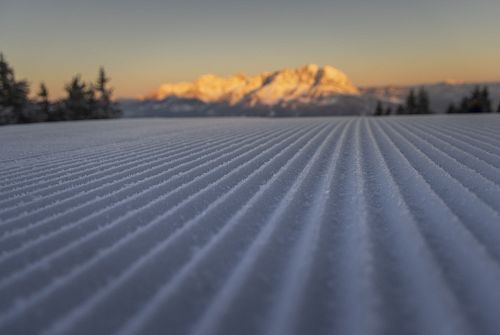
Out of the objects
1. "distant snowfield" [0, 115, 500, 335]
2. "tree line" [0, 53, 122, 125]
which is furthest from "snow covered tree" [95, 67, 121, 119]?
"distant snowfield" [0, 115, 500, 335]

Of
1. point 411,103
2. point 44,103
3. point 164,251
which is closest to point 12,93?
point 44,103

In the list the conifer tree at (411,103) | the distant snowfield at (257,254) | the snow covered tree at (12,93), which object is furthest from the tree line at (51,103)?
the conifer tree at (411,103)

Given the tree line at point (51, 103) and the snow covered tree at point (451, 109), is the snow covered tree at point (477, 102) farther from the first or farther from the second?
the tree line at point (51, 103)

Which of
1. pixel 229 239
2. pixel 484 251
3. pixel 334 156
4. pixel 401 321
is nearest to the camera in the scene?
pixel 401 321

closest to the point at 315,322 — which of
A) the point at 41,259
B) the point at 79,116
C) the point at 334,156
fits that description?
the point at 41,259

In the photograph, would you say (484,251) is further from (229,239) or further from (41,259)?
(41,259)

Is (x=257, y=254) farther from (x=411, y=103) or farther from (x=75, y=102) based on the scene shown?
(x=411, y=103)

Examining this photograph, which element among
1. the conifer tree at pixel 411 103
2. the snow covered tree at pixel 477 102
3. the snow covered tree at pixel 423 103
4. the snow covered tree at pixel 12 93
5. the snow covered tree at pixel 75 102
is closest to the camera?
the snow covered tree at pixel 12 93
